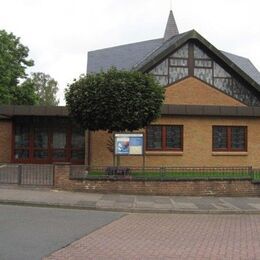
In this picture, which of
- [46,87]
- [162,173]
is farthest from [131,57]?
[46,87]

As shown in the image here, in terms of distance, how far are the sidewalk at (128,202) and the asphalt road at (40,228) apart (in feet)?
2.54

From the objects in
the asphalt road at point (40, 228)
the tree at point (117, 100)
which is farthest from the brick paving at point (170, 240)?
the tree at point (117, 100)

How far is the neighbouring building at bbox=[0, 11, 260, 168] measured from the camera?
28797 mm

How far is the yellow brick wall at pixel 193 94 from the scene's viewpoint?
31.2 meters

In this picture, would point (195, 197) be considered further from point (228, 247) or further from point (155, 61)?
point (155, 61)

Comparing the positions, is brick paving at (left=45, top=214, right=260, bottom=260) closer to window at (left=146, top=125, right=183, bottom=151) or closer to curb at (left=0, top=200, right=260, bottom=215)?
curb at (left=0, top=200, right=260, bottom=215)

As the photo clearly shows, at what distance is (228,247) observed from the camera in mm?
10297

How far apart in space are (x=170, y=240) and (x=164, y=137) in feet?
59.5

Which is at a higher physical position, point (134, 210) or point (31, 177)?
point (31, 177)

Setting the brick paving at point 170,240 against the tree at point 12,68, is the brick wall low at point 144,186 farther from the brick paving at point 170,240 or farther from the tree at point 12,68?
the tree at point 12,68

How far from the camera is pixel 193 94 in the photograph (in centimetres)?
3138

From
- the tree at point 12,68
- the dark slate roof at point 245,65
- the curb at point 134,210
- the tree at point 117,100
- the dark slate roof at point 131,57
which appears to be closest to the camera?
the curb at point 134,210

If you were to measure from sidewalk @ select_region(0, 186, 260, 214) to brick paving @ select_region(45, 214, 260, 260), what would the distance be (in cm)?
164

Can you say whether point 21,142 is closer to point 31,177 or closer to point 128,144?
point 31,177
